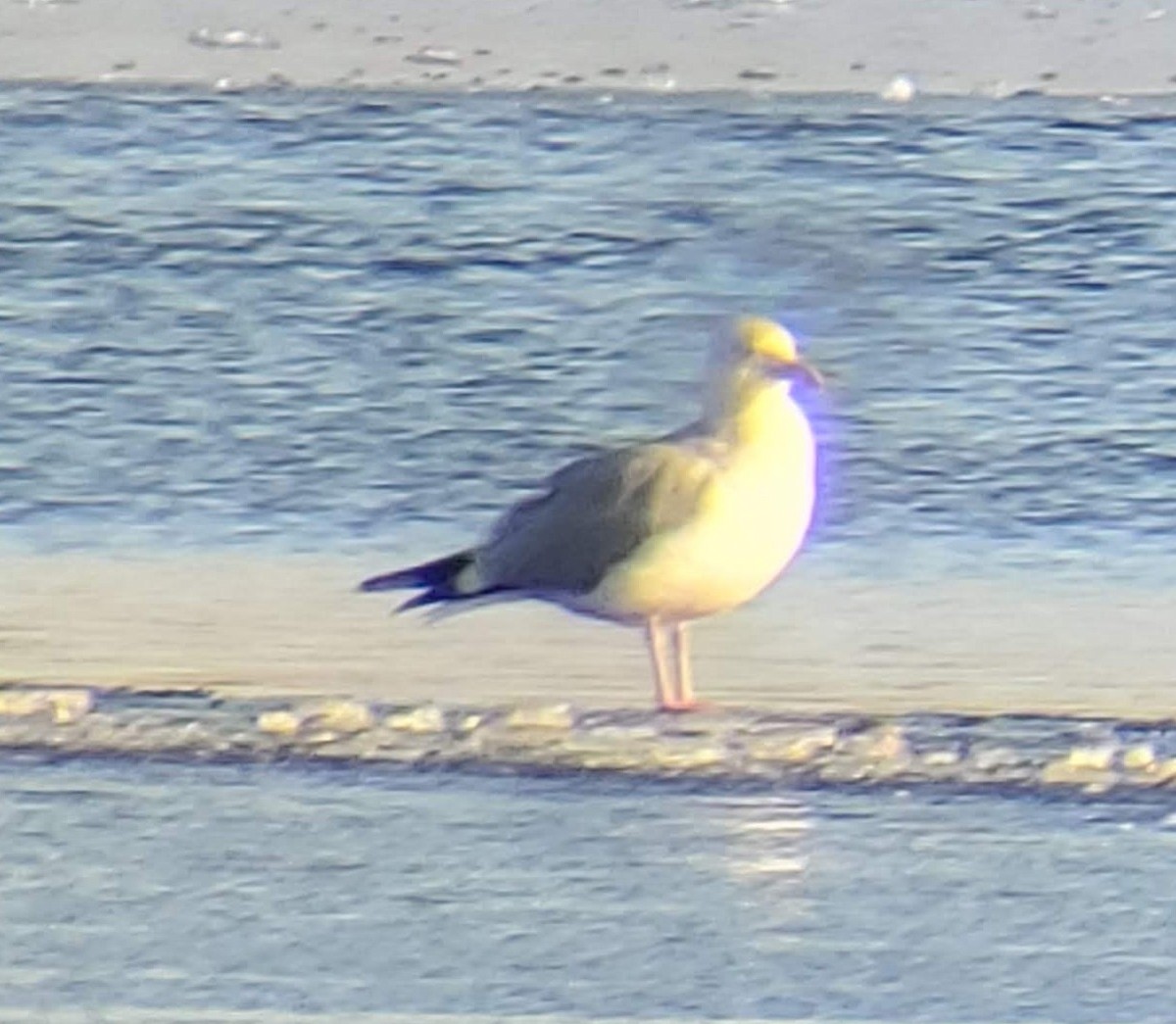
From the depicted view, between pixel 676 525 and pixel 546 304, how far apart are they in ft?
9.07

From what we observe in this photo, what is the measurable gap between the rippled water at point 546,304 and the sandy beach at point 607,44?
209mm

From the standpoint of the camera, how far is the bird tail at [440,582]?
5156mm

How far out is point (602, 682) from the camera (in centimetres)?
517

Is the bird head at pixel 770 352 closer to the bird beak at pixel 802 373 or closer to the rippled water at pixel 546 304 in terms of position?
the bird beak at pixel 802 373

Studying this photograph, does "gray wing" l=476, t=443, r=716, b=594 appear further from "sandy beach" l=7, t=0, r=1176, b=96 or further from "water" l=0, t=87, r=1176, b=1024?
"sandy beach" l=7, t=0, r=1176, b=96

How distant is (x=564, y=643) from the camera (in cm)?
542

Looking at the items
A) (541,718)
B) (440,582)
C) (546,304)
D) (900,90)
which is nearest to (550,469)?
(546,304)

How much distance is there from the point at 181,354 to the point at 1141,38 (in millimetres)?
3827

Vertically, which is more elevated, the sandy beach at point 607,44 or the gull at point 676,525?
the sandy beach at point 607,44

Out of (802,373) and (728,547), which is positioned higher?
(802,373)

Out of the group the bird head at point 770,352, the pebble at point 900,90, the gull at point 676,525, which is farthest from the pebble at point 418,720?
the pebble at point 900,90

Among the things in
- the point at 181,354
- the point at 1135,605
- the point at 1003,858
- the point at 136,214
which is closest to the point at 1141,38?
the point at 136,214

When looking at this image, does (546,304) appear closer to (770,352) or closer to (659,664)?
(770,352)

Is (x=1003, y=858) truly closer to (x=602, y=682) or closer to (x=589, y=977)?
Result: (x=589, y=977)
